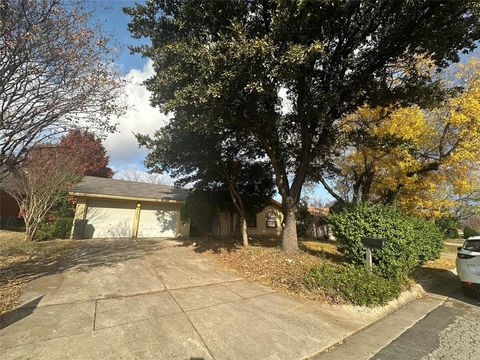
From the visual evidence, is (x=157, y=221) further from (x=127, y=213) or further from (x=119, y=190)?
(x=119, y=190)

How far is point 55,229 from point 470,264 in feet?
52.9

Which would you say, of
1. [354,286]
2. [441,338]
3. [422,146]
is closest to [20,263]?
[354,286]

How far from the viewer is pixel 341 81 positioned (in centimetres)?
802

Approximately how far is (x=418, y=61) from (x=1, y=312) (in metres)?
12.3

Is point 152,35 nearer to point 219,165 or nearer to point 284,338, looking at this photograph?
point 219,165

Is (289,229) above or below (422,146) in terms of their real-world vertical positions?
below

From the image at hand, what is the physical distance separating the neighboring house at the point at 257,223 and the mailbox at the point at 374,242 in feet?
32.6

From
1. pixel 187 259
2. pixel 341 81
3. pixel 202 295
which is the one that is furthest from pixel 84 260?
pixel 341 81

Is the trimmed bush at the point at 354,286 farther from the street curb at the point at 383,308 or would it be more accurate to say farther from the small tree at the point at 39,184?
the small tree at the point at 39,184

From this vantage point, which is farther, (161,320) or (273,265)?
(273,265)

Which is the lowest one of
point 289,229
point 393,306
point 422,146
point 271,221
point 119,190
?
point 393,306

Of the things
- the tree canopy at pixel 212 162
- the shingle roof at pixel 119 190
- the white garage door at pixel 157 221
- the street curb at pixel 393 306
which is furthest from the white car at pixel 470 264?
the white garage door at pixel 157 221

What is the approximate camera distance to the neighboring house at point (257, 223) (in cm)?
1703

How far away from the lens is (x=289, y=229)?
9391 millimetres
